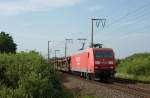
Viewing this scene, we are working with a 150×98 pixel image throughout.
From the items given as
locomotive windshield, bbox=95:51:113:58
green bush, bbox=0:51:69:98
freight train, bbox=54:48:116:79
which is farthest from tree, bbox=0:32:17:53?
green bush, bbox=0:51:69:98

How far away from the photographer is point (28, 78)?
17328 mm

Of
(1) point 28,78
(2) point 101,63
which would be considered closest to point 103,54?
(2) point 101,63

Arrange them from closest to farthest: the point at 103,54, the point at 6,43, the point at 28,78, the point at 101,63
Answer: the point at 28,78 < the point at 101,63 < the point at 103,54 < the point at 6,43

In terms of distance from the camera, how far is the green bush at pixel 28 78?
660 inches

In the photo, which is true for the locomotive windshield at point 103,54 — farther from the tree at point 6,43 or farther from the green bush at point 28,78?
the tree at point 6,43

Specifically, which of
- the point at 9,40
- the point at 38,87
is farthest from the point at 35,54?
the point at 9,40

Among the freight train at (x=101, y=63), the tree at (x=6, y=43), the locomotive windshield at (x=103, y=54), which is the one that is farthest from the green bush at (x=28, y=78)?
the tree at (x=6, y=43)

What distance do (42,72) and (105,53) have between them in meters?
20.2

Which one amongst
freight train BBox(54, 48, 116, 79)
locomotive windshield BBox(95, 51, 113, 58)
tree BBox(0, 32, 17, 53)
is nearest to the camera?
freight train BBox(54, 48, 116, 79)

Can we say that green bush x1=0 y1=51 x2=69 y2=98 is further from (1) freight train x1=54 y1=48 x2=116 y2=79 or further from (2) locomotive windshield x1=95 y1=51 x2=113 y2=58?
(2) locomotive windshield x1=95 y1=51 x2=113 y2=58

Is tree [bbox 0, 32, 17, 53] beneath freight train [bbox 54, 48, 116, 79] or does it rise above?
above

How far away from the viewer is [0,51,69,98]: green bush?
16766mm

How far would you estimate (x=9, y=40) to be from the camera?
62.3 metres

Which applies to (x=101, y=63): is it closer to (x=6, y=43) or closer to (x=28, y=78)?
(x=28, y=78)
